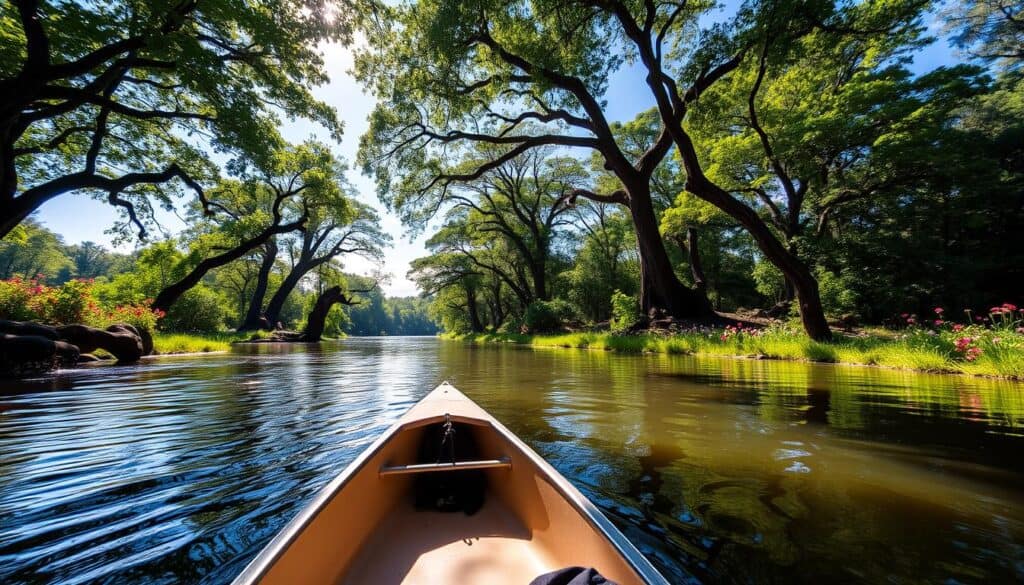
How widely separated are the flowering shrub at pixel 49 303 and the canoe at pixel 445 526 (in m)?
12.7

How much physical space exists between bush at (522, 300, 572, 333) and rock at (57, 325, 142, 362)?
689 inches

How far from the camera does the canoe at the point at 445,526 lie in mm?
1230

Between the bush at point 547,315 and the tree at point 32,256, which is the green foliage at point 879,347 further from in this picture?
the tree at point 32,256

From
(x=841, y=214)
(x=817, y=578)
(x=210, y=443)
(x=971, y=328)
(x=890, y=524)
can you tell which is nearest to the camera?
(x=817, y=578)

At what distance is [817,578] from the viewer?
1.48 meters

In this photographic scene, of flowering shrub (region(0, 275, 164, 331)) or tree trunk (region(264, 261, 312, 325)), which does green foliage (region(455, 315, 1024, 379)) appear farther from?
tree trunk (region(264, 261, 312, 325))

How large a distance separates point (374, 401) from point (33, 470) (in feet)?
9.67

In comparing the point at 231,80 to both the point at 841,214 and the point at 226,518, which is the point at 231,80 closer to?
the point at 226,518

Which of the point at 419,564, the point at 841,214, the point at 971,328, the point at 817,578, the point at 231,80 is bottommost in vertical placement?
the point at 419,564

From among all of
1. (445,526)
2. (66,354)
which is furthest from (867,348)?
(66,354)

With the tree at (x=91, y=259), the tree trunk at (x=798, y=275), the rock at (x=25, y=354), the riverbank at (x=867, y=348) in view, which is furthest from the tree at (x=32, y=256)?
the tree trunk at (x=798, y=275)

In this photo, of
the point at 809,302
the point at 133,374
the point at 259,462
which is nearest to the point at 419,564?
the point at 259,462

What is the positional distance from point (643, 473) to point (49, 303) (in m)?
14.2

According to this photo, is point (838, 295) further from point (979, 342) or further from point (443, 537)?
point (443, 537)
